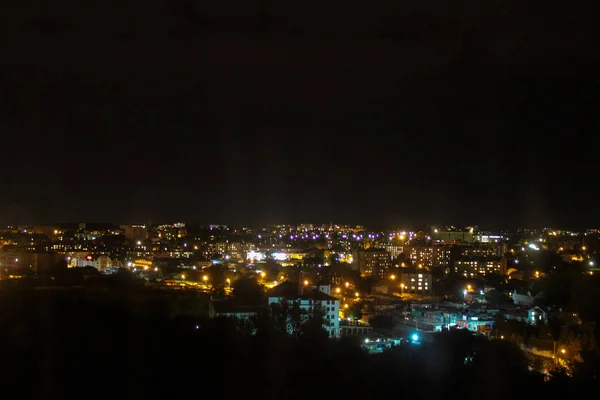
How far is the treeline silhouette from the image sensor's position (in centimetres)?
355

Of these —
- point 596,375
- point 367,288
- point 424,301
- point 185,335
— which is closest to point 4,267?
point 367,288

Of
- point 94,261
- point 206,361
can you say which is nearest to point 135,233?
point 94,261

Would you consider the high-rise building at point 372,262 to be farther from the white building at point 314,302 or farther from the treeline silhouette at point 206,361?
the treeline silhouette at point 206,361

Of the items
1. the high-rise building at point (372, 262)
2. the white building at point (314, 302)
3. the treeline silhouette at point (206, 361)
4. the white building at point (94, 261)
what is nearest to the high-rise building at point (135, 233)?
the white building at point (94, 261)

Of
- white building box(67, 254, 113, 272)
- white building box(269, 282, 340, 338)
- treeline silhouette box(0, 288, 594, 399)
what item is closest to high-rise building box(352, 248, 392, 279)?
white building box(67, 254, 113, 272)

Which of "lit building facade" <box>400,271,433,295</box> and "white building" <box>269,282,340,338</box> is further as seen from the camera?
"lit building facade" <box>400,271,433,295</box>

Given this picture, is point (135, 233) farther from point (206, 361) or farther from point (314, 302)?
point (206, 361)

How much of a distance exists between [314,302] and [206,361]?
11.7ft

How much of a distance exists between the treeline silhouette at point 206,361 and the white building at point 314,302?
4.99ft

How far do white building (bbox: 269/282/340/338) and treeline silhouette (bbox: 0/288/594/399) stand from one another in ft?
4.99

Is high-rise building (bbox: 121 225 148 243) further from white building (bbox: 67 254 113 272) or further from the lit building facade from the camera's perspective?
the lit building facade

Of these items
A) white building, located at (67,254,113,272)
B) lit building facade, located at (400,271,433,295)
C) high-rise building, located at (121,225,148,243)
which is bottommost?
lit building facade, located at (400,271,433,295)

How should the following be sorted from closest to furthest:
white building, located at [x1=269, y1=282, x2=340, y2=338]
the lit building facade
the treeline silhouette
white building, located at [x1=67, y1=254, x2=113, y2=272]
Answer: the treeline silhouette → white building, located at [x1=269, y1=282, x2=340, y2=338] → the lit building facade → white building, located at [x1=67, y1=254, x2=113, y2=272]

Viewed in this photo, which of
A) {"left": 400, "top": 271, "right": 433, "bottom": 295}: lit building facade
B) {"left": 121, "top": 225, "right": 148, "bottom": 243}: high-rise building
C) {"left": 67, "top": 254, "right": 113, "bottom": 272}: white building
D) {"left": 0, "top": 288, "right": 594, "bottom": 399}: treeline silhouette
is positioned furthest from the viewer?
{"left": 121, "top": 225, "right": 148, "bottom": 243}: high-rise building
